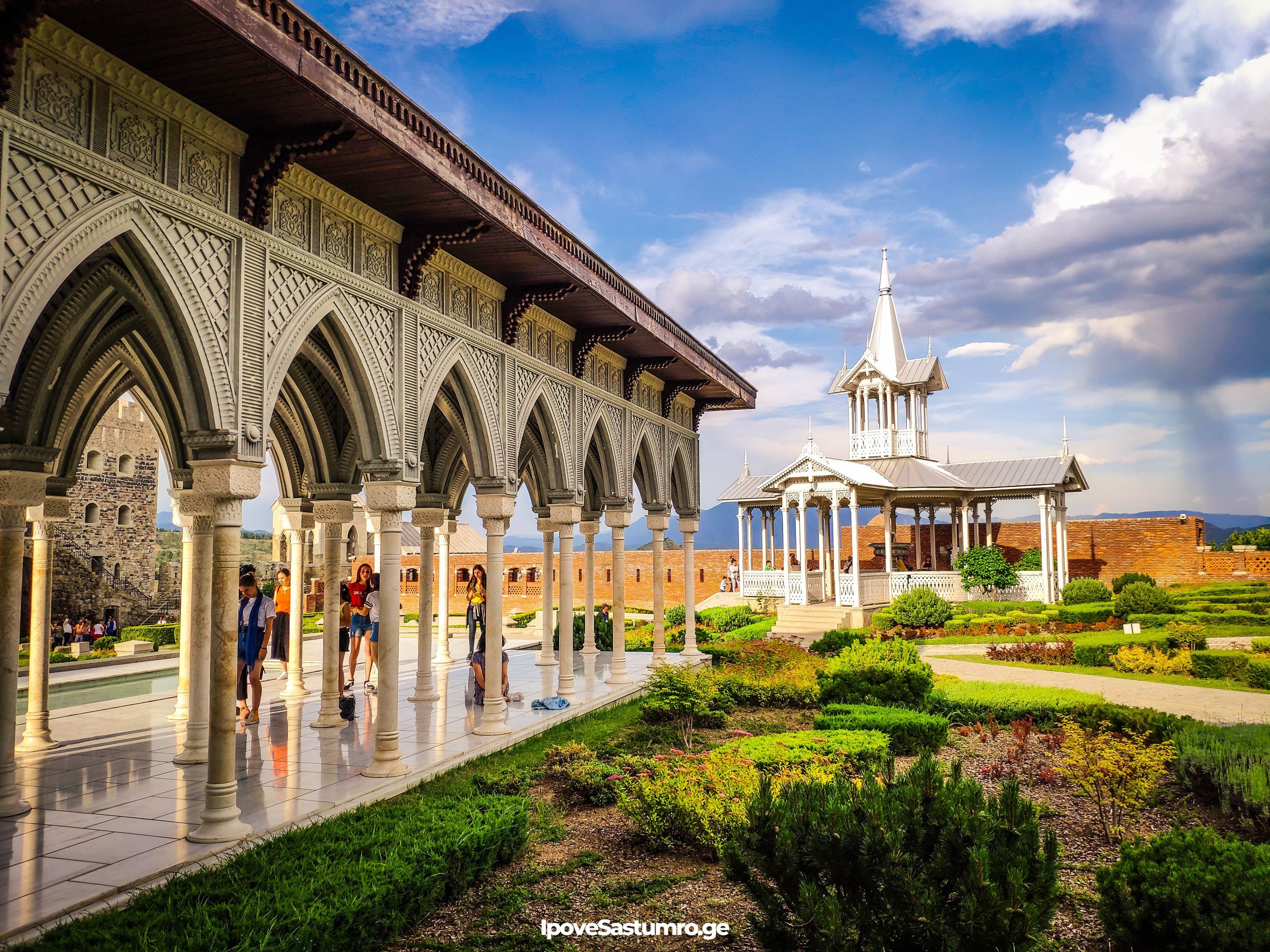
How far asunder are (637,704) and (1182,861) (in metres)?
9.00

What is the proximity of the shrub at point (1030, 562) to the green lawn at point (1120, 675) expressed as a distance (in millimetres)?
10844

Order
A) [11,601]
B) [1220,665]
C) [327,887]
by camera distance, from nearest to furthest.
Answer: [327,887]
[11,601]
[1220,665]

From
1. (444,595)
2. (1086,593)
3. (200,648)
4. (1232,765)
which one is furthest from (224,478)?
(1086,593)

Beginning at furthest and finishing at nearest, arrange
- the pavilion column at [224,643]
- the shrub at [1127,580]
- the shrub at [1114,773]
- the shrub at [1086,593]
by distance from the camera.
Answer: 1. the shrub at [1127,580]
2. the shrub at [1086,593]
3. the shrub at [1114,773]
4. the pavilion column at [224,643]

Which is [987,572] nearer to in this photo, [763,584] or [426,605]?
[763,584]

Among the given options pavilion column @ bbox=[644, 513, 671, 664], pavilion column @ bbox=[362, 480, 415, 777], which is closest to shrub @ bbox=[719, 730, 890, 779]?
pavilion column @ bbox=[362, 480, 415, 777]

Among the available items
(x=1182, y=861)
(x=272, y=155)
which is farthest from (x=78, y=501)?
(x=1182, y=861)

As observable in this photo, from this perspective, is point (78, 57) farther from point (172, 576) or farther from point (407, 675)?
point (172, 576)

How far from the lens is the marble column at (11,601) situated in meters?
7.12

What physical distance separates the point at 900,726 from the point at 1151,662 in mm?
8585

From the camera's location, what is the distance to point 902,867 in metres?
3.93

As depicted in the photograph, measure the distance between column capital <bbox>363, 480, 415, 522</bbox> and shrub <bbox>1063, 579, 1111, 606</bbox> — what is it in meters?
21.2

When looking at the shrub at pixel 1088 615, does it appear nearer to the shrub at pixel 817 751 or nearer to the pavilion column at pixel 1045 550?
the pavilion column at pixel 1045 550

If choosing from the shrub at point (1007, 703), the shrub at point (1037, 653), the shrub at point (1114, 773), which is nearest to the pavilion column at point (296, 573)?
the shrub at point (1007, 703)
